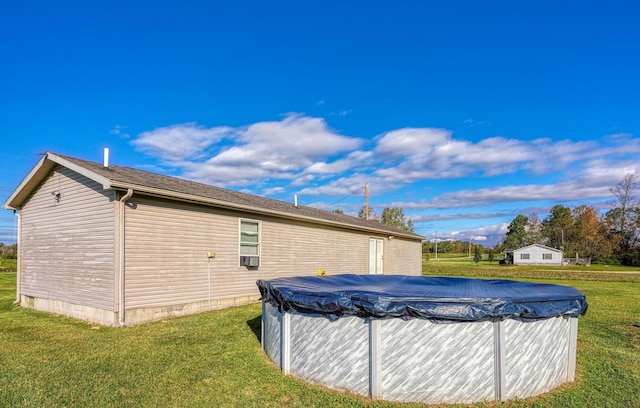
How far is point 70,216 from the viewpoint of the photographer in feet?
27.5

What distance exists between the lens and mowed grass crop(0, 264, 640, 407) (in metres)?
3.66

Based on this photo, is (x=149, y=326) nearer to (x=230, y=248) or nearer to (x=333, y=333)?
(x=230, y=248)

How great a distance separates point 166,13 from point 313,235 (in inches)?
303

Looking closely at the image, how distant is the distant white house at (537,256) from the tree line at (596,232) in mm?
5907

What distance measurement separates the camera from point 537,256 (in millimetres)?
51688

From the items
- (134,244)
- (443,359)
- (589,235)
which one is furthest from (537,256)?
(443,359)

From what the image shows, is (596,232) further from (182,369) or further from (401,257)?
(182,369)

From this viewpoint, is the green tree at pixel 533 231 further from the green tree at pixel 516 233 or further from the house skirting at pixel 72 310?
the house skirting at pixel 72 310

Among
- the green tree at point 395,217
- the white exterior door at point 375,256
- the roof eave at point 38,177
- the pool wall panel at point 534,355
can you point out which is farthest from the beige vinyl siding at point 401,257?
the green tree at point 395,217

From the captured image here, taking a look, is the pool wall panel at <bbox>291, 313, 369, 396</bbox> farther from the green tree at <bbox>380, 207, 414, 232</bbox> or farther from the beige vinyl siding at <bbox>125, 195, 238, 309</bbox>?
Result: the green tree at <bbox>380, 207, 414, 232</bbox>

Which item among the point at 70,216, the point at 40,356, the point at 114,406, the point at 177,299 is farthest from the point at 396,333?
the point at 70,216

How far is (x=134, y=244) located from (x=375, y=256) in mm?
11306

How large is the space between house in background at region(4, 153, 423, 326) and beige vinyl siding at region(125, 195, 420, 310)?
0.9 inches

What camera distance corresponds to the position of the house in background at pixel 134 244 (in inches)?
283
